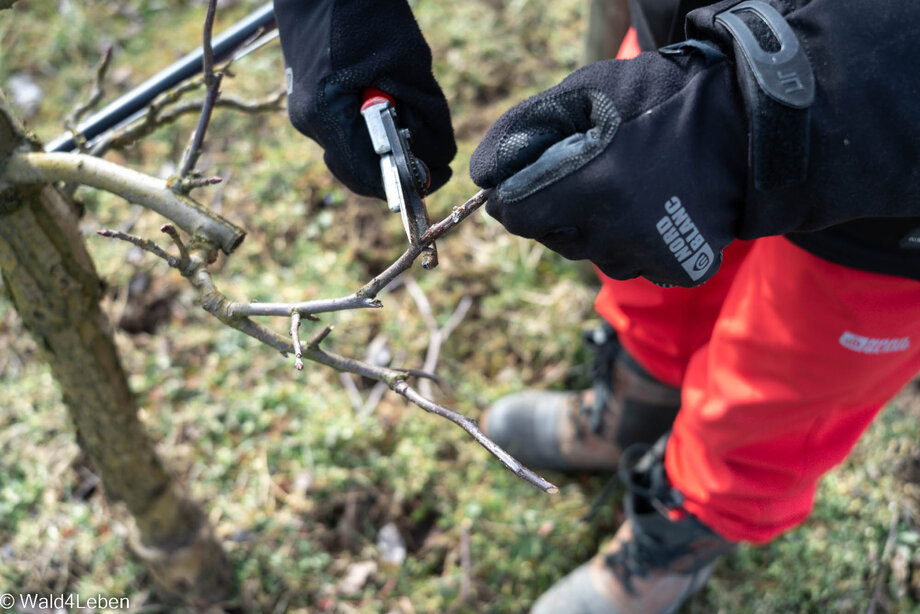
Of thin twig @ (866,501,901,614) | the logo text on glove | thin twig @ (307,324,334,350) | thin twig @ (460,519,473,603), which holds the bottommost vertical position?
thin twig @ (866,501,901,614)

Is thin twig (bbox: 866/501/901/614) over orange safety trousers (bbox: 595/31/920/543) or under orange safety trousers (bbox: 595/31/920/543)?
under

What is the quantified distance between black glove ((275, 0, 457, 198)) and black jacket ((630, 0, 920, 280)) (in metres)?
0.48

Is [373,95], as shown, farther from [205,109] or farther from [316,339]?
[316,339]

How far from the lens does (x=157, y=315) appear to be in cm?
247

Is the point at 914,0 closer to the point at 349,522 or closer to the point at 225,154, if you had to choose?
the point at 349,522

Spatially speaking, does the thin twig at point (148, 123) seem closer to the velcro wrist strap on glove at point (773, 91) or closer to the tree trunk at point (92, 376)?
the tree trunk at point (92, 376)

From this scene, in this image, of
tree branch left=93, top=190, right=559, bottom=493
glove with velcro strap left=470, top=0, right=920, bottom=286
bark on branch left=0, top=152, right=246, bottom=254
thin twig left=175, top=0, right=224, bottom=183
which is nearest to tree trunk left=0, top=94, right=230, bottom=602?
bark on branch left=0, top=152, right=246, bottom=254

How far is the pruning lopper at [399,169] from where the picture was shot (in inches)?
38.9

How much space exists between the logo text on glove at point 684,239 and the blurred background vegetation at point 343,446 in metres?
1.29

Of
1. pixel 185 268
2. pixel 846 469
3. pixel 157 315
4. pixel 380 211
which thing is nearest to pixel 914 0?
pixel 185 268

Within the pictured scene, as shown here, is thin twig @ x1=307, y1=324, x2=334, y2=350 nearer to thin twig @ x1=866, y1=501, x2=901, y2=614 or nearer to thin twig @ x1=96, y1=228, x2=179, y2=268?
thin twig @ x1=96, y1=228, x2=179, y2=268

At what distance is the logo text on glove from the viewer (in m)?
0.90

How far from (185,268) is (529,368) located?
1646 millimetres

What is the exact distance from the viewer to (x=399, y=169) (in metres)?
1.02
